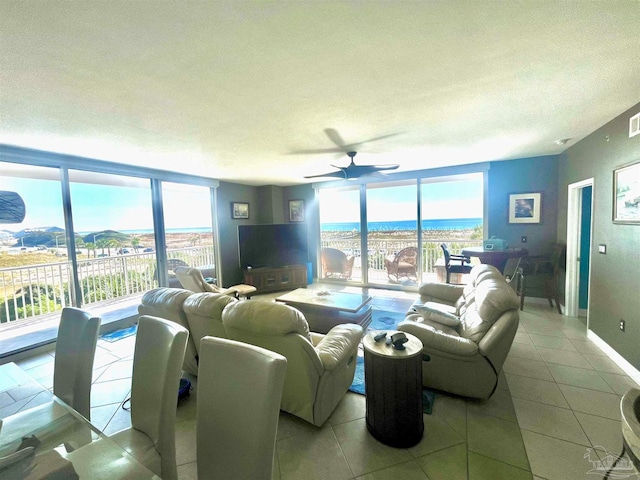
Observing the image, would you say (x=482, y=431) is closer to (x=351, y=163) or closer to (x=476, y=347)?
(x=476, y=347)

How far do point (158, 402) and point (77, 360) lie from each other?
0.71 meters

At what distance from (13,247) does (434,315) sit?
5079 mm

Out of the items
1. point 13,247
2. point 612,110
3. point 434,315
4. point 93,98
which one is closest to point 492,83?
point 612,110

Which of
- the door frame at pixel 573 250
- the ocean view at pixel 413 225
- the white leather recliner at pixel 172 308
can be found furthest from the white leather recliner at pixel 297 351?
the ocean view at pixel 413 225

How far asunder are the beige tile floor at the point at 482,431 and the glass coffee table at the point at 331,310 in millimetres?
1142

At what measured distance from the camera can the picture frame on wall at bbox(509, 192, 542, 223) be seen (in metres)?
4.33

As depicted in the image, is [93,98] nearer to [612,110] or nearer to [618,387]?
[612,110]

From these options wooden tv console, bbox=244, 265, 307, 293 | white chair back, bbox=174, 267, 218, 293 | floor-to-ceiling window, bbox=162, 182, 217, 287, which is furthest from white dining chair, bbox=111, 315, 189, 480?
wooden tv console, bbox=244, 265, 307, 293

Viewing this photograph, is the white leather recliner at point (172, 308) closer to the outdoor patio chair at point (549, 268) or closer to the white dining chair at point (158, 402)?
the white dining chair at point (158, 402)

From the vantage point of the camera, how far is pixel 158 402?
1244 millimetres

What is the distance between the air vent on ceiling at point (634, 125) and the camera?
2305 mm

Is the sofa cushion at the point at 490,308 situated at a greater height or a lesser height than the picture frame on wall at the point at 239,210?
lesser

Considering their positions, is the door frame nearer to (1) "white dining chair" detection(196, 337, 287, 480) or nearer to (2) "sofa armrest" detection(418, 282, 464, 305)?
(2) "sofa armrest" detection(418, 282, 464, 305)

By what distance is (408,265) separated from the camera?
5598 millimetres
